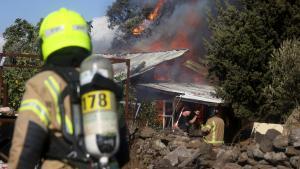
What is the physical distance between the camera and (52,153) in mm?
2791

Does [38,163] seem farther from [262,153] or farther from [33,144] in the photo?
[262,153]

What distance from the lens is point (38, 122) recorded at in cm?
271

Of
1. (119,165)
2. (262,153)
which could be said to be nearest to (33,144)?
(119,165)

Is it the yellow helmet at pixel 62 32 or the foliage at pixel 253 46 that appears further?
the foliage at pixel 253 46

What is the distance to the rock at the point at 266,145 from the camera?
33.4 ft

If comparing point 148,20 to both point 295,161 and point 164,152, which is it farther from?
point 295,161

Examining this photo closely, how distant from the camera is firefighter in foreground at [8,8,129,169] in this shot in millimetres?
2602

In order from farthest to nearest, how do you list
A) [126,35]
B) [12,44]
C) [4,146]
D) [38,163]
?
[126,35] → [12,44] → [4,146] → [38,163]

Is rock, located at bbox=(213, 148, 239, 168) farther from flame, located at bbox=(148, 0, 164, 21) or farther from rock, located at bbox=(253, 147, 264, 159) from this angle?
flame, located at bbox=(148, 0, 164, 21)

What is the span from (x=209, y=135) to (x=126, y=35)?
3494 centimetres

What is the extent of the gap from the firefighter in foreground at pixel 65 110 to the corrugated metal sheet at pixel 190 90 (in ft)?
60.2

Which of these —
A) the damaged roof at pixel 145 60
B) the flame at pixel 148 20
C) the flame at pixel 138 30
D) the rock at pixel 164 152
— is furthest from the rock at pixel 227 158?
the flame at pixel 138 30

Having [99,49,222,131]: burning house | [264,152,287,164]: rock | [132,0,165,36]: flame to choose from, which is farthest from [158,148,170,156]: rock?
[132,0,165,36]: flame

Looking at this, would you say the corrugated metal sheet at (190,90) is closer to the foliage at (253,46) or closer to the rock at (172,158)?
the foliage at (253,46)
